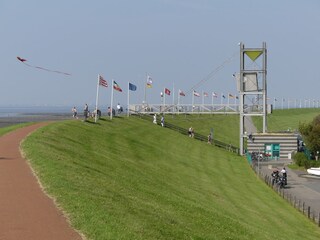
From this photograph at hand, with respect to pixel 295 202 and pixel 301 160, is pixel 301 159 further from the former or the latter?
pixel 295 202

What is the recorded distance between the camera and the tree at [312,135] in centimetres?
5720

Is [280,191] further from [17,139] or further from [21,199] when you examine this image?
[21,199]

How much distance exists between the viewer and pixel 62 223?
14.1m

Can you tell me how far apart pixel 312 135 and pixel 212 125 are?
140ft

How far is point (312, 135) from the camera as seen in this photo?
57812mm

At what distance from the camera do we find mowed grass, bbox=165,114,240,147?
286 feet

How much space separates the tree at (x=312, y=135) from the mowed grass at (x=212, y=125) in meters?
23.9

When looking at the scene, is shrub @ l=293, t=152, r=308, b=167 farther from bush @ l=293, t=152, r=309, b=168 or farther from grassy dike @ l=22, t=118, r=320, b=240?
grassy dike @ l=22, t=118, r=320, b=240

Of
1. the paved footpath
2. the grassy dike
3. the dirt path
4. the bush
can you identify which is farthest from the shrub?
the dirt path

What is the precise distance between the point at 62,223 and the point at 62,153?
48.5 feet

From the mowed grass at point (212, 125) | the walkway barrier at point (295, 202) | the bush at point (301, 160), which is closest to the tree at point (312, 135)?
the bush at point (301, 160)

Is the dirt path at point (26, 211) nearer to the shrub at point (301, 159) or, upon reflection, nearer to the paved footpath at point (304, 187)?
the paved footpath at point (304, 187)

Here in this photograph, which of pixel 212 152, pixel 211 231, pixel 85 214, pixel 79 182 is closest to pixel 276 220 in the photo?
pixel 211 231

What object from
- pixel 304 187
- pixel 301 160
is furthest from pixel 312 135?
pixel 304 187
